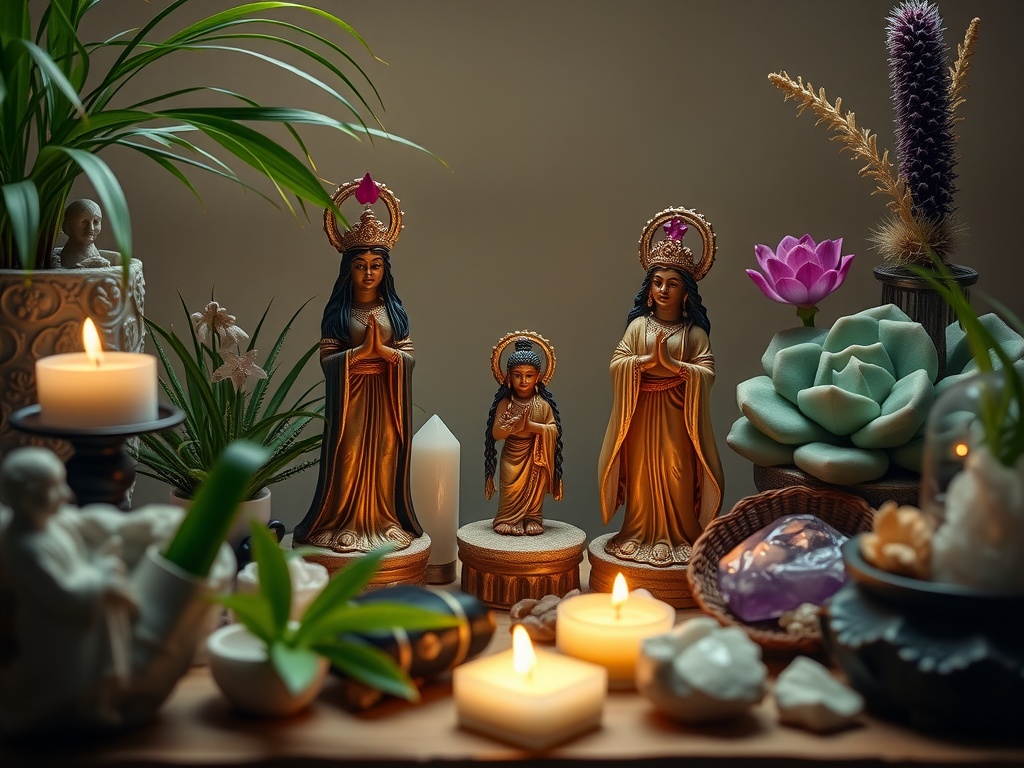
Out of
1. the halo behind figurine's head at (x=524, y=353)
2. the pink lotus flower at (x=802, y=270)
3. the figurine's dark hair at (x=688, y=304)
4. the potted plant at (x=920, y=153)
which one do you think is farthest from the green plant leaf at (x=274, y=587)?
the potted plant at (x=920, y=153)

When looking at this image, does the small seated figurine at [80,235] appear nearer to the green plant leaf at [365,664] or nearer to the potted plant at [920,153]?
the green plant leaf at [365,664]

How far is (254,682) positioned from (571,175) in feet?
3.59

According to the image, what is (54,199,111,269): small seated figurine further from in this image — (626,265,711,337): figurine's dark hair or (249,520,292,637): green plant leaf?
(626,265,711,337): figurine's dark hair

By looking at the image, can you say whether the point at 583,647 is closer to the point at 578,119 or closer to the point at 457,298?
the point at 457,298

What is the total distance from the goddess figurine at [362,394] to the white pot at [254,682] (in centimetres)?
36

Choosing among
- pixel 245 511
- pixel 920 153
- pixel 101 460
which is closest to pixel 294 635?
pixel 101 460

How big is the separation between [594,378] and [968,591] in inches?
39.6

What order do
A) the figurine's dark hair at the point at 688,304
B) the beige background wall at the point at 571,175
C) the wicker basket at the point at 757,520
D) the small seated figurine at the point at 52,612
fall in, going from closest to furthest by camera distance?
the small seated figurine at the point at 52,612 → the wicker basket at the point at 757,520 → the figurine's dark hair at the point at 688,304 → the beige background wall at the point at 571,175

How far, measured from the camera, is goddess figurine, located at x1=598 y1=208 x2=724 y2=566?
137 centimetres

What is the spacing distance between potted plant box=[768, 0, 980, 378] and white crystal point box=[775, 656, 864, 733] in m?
0.53

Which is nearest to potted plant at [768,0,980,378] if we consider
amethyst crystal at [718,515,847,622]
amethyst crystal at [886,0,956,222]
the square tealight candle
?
amethyst crystal at [886,0,956,222]

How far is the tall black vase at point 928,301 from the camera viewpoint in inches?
55.2

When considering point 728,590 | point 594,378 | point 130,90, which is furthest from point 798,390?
point 130,90

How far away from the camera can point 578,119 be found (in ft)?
6.04
